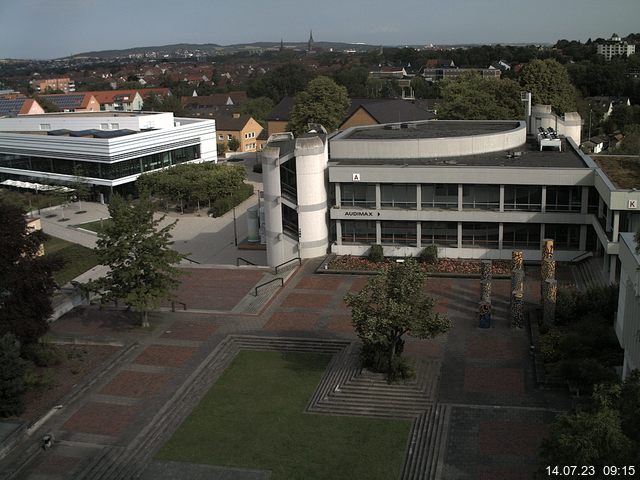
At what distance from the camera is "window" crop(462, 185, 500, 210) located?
1517 inches

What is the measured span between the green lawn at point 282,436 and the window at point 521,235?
16.7 meters

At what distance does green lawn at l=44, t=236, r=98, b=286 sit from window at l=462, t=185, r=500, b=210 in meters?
23.2

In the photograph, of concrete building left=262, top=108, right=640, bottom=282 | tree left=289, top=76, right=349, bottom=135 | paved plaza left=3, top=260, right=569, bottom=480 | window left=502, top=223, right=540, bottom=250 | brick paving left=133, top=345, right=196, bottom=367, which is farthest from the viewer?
tree left=289, top=76, right=349, bottom=135

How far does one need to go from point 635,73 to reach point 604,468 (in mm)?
147990

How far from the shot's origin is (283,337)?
30.0 m

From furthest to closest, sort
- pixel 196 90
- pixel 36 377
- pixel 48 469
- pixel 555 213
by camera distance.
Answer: pixel 196 90, pixel 555 213, pixel 36 377, pixel 48 469

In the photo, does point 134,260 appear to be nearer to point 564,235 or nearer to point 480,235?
point 480,235

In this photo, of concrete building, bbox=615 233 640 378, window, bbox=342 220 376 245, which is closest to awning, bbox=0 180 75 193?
window, bbox=342 220 376 245

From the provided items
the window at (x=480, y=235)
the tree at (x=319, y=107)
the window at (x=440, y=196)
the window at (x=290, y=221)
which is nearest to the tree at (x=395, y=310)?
the window at (x=440, y=196)

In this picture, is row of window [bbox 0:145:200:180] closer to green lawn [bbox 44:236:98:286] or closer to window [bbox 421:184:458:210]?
green lawn [bbox 44:236:98:286]

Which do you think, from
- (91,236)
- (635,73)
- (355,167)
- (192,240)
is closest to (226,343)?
(355,167)

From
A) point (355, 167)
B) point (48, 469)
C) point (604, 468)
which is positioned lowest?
point (48, 469)

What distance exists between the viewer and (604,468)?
13047 millimetres

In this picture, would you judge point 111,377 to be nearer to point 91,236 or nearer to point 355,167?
point 355,167
